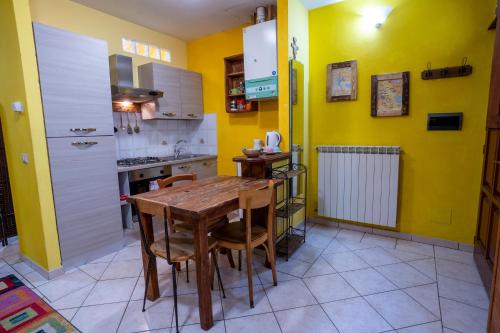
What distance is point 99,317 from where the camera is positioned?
1.72 metres

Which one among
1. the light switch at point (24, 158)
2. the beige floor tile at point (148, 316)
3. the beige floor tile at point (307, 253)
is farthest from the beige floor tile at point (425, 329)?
the light switch at point (24, 158)

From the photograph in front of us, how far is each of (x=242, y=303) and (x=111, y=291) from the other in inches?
40.7

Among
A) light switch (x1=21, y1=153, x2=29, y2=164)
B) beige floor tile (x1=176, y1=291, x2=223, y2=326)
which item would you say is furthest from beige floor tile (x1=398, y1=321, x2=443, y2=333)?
light switch (x1=21, y1=153, x2=29, y2=164)

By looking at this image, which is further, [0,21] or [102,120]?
[102,120]

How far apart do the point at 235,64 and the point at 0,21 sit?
→ 8.10 feet

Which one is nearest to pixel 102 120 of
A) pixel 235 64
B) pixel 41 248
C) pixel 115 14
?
pixel 41 248

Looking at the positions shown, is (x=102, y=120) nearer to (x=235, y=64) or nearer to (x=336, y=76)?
(x=235, y=64)

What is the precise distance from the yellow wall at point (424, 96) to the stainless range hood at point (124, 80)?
2.10 meters

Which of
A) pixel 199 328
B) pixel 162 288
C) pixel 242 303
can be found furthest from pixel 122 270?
pixel 242 303

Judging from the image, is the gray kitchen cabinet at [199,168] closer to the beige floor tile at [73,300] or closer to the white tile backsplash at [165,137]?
the white tile backsplash at [165,137]

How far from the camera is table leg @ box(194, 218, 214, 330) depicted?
1498 mm

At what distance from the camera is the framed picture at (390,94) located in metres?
2.62

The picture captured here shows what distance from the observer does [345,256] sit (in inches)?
97.6

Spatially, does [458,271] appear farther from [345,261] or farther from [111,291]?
[111,291]
